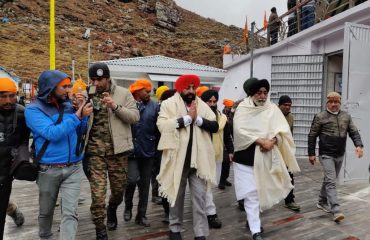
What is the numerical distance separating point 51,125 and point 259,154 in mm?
2309

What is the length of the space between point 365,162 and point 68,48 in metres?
36.9

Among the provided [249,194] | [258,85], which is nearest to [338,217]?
[249,194]

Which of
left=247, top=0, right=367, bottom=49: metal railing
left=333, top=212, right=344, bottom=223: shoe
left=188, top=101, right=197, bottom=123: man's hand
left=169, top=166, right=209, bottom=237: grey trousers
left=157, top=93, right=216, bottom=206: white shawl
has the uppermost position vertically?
left=247, top=0, right=367, bottom=49: metal railing

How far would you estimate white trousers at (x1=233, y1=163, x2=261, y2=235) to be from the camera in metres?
4.19

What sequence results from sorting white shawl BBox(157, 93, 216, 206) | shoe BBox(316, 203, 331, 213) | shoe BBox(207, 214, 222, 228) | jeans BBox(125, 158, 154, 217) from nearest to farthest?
white shawl BBox(157, 93, 216, 206) < jeans BBox(125, 158, 154, 217) < shoe BBox(207, 214, 222, 228) < shoe BBox(316, 203, 331, 213)

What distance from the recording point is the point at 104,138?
412cm

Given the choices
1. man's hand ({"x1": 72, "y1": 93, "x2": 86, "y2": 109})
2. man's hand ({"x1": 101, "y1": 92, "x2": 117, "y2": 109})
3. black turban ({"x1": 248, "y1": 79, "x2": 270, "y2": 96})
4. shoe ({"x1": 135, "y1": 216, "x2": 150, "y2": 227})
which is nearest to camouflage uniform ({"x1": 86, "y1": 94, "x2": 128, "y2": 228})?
man's hand ({"x1": 101, "y1": 92, "x2": 117, "y2": 109})

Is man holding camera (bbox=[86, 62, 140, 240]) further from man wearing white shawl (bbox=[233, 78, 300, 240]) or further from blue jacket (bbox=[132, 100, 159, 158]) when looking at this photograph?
man wearing white shawl (bbox=[233, 78, 300, 240])

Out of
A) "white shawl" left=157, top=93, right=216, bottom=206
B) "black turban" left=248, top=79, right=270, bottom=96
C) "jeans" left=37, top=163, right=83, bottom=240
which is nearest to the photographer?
"jeans" left=37, top=163, right=83, bottom=240

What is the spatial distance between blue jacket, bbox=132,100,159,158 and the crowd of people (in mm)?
13

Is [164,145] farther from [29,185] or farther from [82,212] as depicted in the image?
[29,185]

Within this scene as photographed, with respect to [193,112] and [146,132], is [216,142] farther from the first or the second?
[193,112]

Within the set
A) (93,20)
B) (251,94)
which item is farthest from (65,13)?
(251,94)

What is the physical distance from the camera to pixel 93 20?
54469 mm
